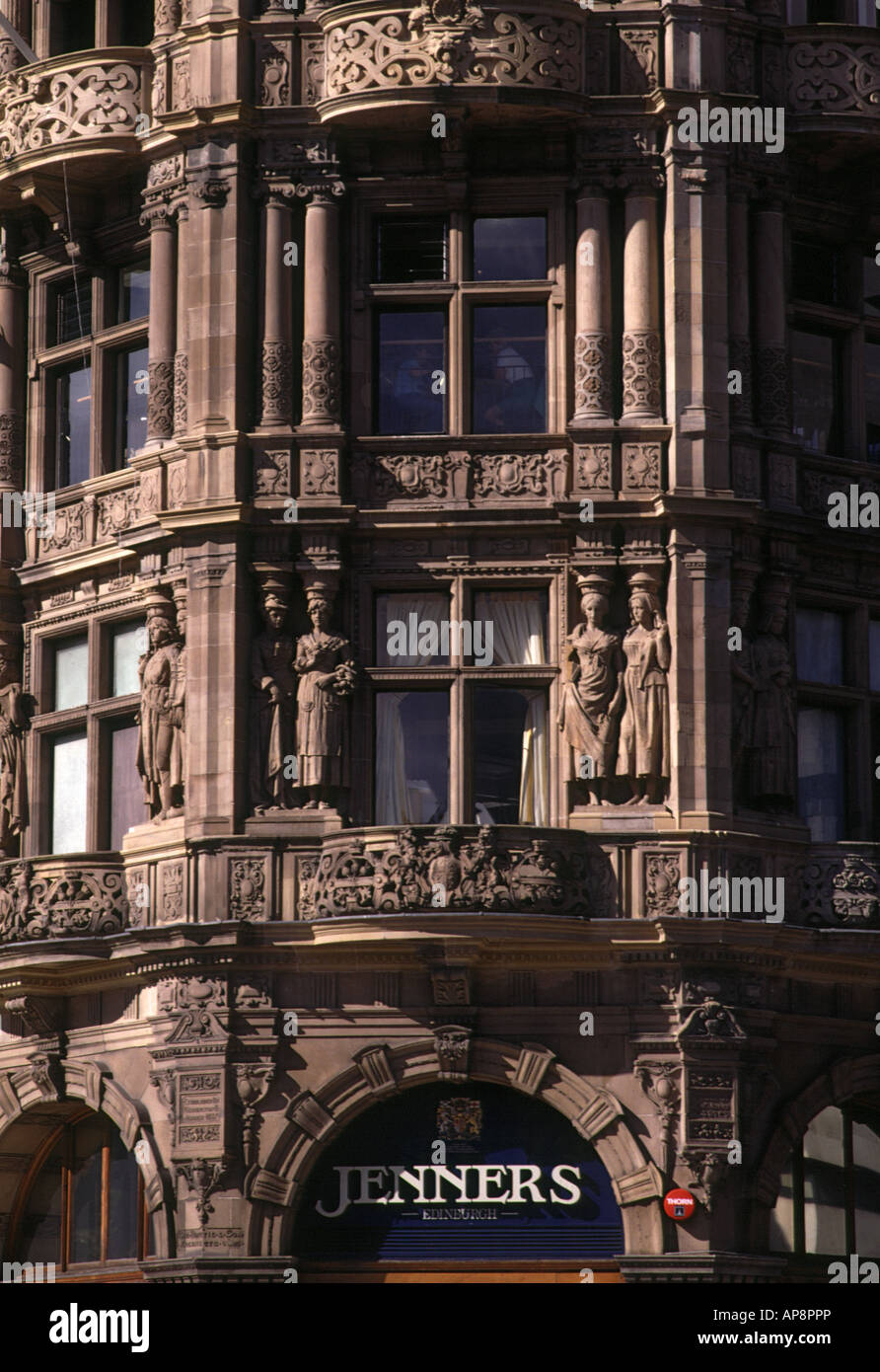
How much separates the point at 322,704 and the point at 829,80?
441 inches

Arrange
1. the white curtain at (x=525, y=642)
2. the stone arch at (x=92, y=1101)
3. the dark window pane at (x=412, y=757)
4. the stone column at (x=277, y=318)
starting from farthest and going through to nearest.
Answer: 1. the stone column at (x=277, y=318)
2. the white curtain at (x=525, y=642)
3. the dark window pane at (x=412, y=757)
4. the stone arch at (x=92, y=1101)

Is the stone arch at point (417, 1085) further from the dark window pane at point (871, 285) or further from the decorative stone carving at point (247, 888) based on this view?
the dark window pane at point (871, 285)

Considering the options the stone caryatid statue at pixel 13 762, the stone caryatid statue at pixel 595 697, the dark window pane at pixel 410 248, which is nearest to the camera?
the stone caryatid statue at pixel 595 697

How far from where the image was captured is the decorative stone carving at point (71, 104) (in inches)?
1753

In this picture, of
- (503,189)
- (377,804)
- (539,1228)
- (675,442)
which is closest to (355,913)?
(377,804)

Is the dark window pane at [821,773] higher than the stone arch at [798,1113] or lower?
higher

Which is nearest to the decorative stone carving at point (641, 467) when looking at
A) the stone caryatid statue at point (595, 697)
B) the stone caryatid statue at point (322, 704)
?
the stone caryatid statue at point (595, 697)

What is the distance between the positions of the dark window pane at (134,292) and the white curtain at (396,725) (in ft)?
20.6

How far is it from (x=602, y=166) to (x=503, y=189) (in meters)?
1.45

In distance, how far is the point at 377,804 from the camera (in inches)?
1650

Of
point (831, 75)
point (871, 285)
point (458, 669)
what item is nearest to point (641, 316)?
point (871, 285)

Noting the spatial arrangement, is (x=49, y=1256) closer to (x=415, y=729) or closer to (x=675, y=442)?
(x=415, y=729)

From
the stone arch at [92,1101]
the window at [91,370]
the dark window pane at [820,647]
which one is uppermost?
the window at [91,370]

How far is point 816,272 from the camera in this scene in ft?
147
